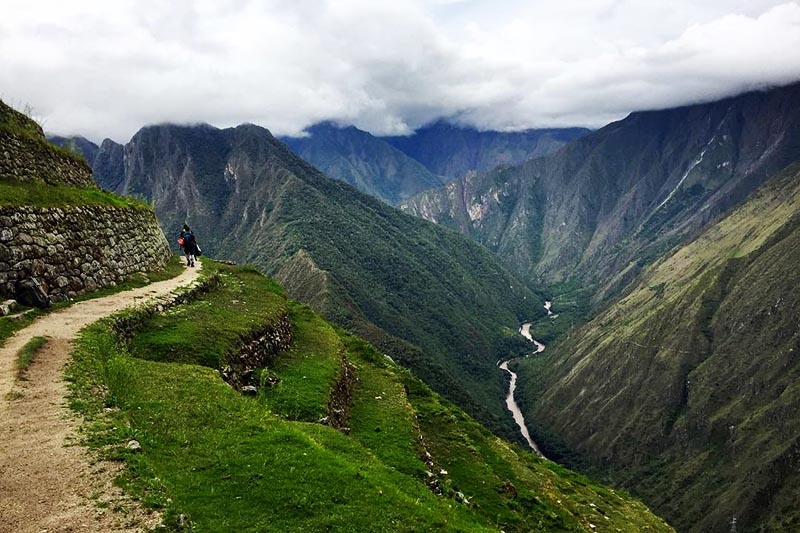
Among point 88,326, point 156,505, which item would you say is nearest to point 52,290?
point 88,326

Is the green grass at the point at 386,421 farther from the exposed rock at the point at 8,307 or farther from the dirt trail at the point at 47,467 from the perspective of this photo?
the exposed rock at the point at 8,307

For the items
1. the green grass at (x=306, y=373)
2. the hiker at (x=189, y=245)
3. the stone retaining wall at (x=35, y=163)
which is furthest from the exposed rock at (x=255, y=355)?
the stone retaining wall at (x=35, y=163)

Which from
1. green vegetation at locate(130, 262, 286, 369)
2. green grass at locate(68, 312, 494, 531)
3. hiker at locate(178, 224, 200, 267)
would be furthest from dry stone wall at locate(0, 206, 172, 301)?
green grass at locate(68, 312, 494, 531)

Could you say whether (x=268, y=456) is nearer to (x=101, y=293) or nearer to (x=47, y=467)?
(x=47, y=467)

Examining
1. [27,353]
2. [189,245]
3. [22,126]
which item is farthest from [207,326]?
[22,126]

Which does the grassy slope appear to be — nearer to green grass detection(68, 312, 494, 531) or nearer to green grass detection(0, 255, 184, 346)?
green grass detection(68, 312, 494, 531)
